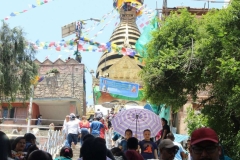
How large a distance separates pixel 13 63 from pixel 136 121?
638 cm

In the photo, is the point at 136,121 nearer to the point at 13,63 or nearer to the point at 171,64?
the point at 171,64

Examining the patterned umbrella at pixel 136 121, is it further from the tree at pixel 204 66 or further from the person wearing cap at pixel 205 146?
the person wearing cap at pixel 205 146

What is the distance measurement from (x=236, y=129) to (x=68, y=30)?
88.3ft

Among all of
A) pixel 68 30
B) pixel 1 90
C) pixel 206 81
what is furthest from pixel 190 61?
pixel 68 30

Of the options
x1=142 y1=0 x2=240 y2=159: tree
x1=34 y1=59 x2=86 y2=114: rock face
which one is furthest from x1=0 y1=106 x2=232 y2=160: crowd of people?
x1=34 y1=59 x2=86 y2=114: rock face

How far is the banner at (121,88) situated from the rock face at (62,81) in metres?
2.03

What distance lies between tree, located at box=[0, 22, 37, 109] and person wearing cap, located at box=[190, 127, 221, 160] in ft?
40.0

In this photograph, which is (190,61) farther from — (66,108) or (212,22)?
(66,108)

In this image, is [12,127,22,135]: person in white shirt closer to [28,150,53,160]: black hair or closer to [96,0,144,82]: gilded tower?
[28,150,53,160]: black hair

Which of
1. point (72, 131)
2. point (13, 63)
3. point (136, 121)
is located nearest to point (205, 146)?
point (136, 121)

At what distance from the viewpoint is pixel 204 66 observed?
1304 centimetres

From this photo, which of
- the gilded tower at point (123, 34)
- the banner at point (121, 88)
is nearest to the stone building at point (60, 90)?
the banner at point (121, 88)

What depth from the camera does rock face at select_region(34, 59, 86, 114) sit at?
1135 inches

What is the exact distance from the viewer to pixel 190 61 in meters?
13.1
